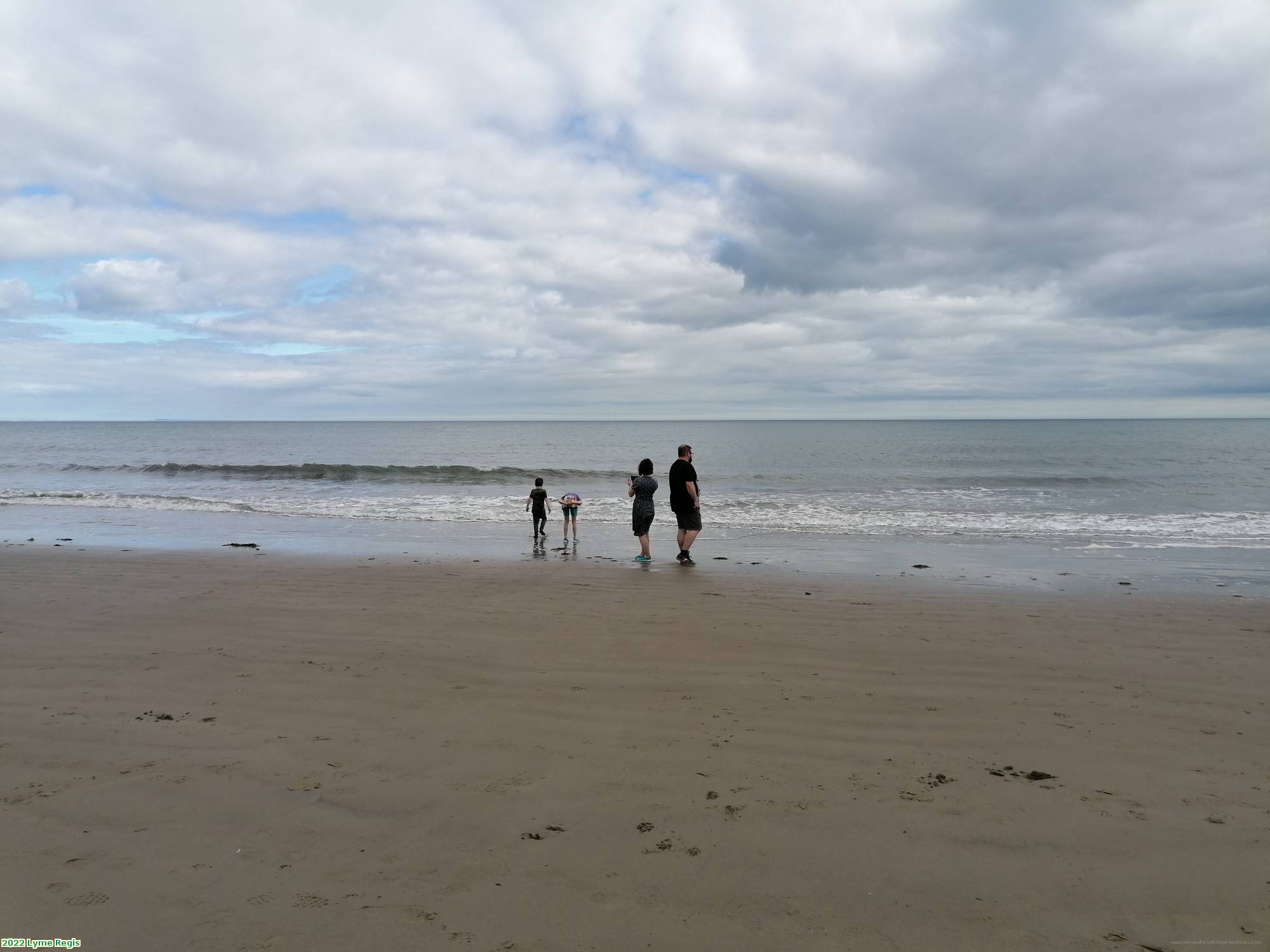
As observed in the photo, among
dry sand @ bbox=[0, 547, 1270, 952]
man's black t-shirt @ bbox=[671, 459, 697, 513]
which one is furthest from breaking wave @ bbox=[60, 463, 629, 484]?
dry sand @ bbox=[0, 547, 1270, 952]

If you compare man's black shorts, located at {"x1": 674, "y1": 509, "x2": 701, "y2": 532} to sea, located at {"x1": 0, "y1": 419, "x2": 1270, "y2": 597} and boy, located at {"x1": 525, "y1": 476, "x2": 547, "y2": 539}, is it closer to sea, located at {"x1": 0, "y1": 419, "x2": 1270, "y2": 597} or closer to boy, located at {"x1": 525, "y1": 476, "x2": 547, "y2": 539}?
sea, located at {"x1": 0, "y1": 419, "x2": 1270, "y2": 597}

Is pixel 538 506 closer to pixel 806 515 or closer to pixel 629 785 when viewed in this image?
pixel 806 515

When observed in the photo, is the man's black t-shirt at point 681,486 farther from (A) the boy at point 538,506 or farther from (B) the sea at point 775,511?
(A) the boy at point 538,506

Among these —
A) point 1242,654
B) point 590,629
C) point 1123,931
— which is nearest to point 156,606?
point 590,629

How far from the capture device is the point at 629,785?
366 centimetres

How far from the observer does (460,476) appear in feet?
112

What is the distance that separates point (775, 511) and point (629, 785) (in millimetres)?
16859

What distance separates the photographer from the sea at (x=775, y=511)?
39.9ft

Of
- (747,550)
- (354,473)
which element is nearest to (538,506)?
(747,550)

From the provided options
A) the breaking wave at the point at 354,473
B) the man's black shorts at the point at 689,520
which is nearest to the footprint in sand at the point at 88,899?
the man's black shorts at the point at 689,520

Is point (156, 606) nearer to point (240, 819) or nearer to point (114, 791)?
point (114, 791)

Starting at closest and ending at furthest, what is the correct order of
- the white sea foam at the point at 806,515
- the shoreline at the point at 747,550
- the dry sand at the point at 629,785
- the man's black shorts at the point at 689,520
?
the dry sand at the point at 629,785 < the shoreline at the point at 747,550 < the man's black shorts at the point at 689,520 < the white sea foam at the point at 806,515

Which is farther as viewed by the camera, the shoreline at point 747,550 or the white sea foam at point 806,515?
the white sea foam at point 806,515

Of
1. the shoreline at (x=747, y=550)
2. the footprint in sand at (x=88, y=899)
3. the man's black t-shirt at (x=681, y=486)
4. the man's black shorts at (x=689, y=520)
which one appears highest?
the man's black t-shirt at (x=681, y=486)
